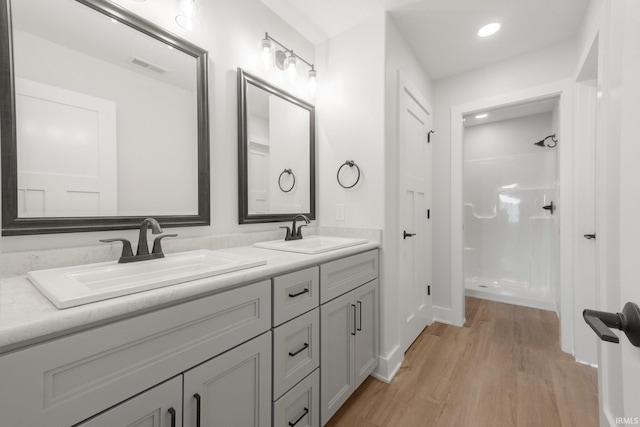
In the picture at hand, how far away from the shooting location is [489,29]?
1914 mm

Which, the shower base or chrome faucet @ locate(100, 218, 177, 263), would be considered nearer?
chrome faucet @ locate(100, 218, 177, 263)

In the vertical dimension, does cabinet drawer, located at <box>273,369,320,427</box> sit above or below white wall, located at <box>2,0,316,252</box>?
below

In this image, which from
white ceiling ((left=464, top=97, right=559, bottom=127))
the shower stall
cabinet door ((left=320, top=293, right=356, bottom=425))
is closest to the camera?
cabinet door ((left=320, top=293, right=356, bottom=425))

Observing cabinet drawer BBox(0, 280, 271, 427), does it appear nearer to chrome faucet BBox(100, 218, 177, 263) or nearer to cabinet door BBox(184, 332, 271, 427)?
cabinet door BBox(184, 332, 271, 427)

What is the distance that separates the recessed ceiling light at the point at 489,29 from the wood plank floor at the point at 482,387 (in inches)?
95.8

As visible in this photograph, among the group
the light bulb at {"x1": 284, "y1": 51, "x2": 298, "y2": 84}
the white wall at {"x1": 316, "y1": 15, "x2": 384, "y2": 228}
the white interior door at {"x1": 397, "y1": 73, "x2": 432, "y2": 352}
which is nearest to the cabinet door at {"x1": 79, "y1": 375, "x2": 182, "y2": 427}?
the white wall at {"x1": 316, "y1": 15, "x2": 384, "y2": 228}

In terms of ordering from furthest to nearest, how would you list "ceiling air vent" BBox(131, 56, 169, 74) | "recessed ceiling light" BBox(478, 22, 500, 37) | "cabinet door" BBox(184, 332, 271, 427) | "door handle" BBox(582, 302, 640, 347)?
1. "recessed ceiling light" BBox(478, 22, 500, 37)
2. "ceiling air vent" BBox(131, 56, 169, 74)
3. "cabinet door" BBox(184, 332, 271, 427)
4. "door handle" BBox(582, 302, 640, 347)

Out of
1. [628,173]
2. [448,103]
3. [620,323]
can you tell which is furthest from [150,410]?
[448,103]

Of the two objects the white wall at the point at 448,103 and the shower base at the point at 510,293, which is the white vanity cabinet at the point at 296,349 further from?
the shower base at the point at 510,293

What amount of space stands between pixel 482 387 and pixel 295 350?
1.35 meters

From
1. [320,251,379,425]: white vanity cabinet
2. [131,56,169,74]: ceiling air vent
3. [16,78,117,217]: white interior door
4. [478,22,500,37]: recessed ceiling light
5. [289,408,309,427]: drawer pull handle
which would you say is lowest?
[289,408,309,427]: drawer pull handle

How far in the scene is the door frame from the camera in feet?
6.51

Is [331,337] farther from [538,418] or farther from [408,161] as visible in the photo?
[408,161]

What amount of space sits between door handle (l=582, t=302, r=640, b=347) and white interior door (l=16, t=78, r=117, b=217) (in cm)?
148
